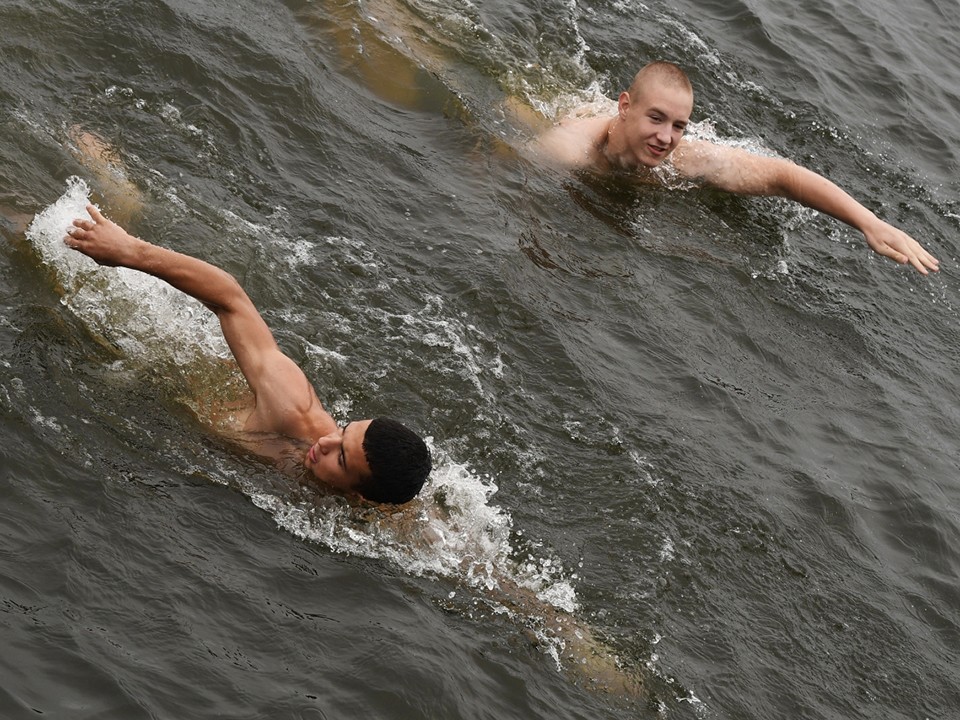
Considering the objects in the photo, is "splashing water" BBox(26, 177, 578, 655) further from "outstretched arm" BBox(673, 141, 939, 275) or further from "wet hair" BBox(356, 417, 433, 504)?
"outstretched arm" BBox(673, 141, 939, 275)

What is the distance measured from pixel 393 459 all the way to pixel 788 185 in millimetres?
4832

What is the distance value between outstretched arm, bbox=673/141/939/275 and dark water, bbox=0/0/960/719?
0.27 metres

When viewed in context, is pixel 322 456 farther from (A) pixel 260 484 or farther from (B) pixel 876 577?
(B) pixel 876 577

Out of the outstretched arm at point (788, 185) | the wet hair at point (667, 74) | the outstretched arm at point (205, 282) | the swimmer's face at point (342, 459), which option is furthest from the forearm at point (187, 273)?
the outstretched arm at point (788, 185)

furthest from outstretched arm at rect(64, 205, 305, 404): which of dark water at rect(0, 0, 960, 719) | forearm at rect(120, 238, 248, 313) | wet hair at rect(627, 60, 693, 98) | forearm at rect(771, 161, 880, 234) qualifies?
forearm at rect(771, 161, 880, 234)

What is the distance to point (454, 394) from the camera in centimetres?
762

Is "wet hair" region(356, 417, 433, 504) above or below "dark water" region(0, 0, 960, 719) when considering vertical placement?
above

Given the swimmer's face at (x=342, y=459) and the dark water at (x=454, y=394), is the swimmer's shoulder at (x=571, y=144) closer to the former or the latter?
the dark water at (x=454, y=394)

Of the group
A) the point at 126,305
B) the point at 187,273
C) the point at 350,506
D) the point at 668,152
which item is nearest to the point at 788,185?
the point at 668,152

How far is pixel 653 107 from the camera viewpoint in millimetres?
9695

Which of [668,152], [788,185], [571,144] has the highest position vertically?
[788,185]

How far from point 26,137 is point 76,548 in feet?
10.7

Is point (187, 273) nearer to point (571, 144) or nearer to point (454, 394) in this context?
point (454, 394)

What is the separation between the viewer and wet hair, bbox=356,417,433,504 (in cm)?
623
